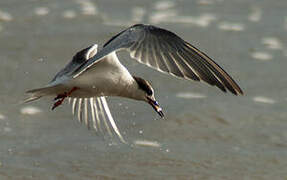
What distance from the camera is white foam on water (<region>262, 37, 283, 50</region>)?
9859 millimetres

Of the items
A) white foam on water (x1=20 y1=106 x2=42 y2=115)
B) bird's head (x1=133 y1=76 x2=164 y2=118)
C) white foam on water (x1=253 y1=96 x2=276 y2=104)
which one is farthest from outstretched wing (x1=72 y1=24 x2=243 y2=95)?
white foam on water (x1=253 y1=96 x2=276 y2=104)

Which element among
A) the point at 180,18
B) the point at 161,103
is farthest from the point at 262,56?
the point at 161,103

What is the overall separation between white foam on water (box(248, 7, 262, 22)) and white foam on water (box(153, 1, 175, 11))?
1132 mm

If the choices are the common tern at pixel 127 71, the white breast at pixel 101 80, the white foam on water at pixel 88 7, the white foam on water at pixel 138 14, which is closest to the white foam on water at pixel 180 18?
the white foam on water at pixel 138 14

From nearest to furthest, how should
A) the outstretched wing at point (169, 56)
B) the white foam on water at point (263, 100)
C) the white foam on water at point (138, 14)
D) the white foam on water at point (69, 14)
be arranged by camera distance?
→ 1. the outstretched wing at point (169, 56)
2. the white foam on water at point (263, 100)
3. the white foam on water at point (138, 14)
4. the white foam on water at point (69, 14)

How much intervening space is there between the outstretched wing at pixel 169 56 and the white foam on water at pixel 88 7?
5.26 m

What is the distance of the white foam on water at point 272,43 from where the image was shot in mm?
9859

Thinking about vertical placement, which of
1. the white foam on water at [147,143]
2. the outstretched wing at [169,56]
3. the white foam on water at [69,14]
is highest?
the outstretched wing at [169,56]

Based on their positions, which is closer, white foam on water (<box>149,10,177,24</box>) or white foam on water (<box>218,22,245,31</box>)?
white foam on water (<box>218,22,245,31</box>)

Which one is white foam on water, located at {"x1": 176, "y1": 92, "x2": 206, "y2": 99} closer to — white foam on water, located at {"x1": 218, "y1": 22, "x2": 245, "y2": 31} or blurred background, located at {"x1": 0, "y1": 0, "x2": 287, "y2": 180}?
blurred background, located at {"x1": 0, "y1": 0, "x2": 287, "y2": 180}

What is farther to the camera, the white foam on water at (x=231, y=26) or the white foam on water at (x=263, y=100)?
the white foam on water at (x=231, y=26)

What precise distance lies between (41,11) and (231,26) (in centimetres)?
262

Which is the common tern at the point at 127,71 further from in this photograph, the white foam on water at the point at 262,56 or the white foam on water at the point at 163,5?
the white foam on water at the point at 163,5

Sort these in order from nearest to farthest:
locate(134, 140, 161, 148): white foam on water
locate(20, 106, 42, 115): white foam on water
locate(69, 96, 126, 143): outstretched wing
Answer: locate(69, 96, 126, 143): outstretched wing → locate(134, 140, 161, 148): white foam on water → locate(20, 106, 42, 115): white foam on water
